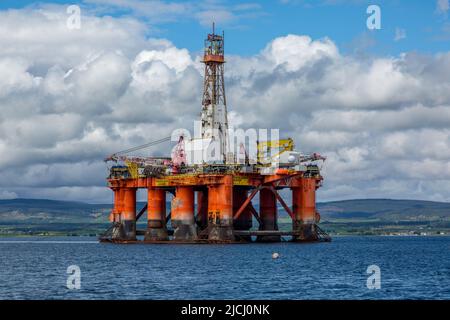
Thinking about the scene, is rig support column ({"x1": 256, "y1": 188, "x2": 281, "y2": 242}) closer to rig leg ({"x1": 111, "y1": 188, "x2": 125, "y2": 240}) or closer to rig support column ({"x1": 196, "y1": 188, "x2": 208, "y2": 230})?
rig support column ({"x1": 196, "y1": 188, "x2": 208, "y2": 230})

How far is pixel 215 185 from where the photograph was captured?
374ft

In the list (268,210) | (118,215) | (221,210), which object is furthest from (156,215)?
(221,210)

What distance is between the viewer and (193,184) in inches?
4577

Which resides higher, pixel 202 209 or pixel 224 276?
pixel 202 209

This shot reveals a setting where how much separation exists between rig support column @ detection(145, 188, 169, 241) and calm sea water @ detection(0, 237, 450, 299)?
22702 mm

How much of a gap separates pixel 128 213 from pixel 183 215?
1526cm

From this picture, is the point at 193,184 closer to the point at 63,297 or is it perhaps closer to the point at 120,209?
the point at 120,209

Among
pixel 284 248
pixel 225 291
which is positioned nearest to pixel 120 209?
pixel 284 248

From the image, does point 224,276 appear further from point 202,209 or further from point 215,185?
point 202,209

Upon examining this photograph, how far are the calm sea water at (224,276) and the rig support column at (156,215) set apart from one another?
22702mm

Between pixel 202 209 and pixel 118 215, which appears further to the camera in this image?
pixel 118 215

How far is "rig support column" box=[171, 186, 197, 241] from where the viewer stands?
11888cm

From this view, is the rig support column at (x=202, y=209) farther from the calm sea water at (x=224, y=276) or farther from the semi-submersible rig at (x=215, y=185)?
the calm sea water at (x=224, y=276)
